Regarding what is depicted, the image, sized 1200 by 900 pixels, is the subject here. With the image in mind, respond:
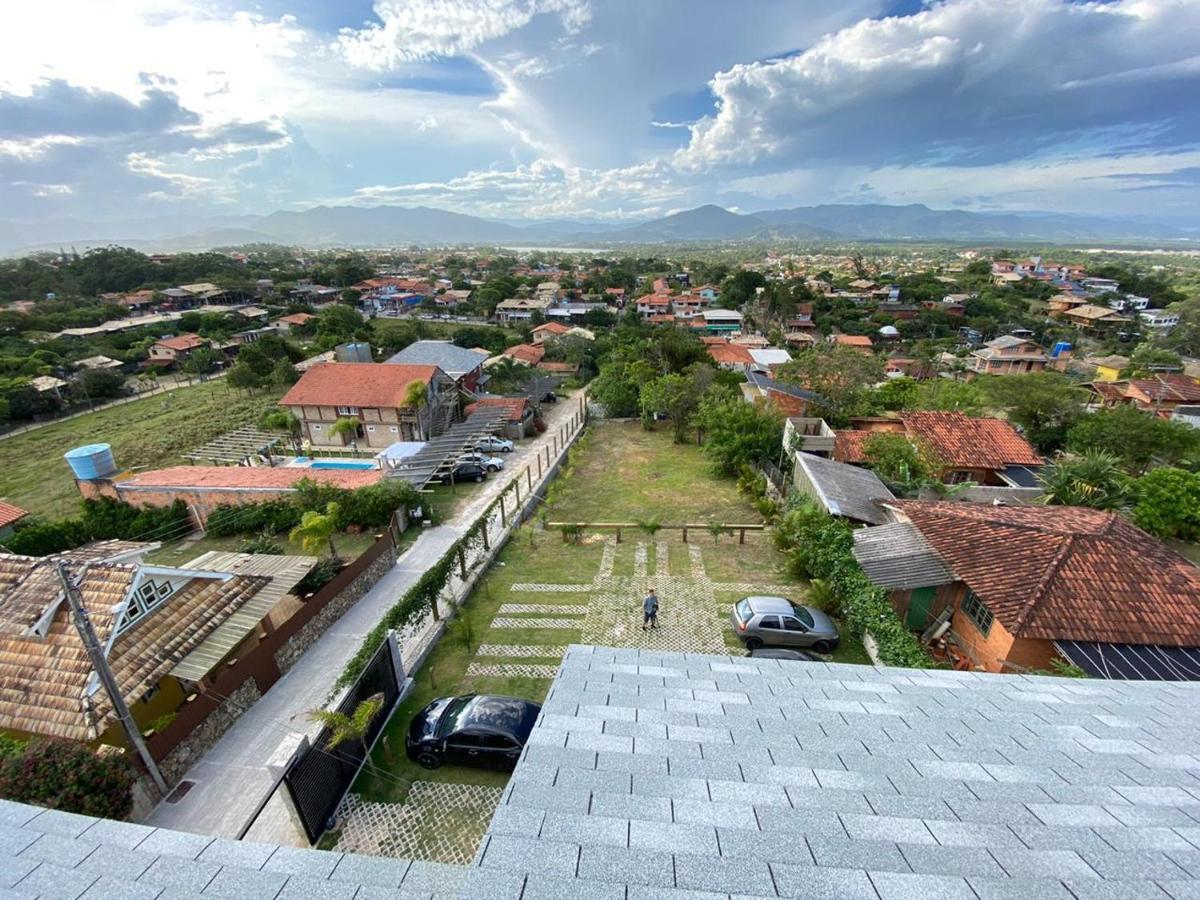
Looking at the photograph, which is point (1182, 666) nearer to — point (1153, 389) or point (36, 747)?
point (36, 747)

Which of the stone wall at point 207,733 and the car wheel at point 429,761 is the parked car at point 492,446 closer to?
the stone wall at point 207,733

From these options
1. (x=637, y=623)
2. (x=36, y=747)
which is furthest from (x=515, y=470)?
(x=36, y=747)

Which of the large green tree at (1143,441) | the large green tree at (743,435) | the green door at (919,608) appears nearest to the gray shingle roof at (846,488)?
the green door at (919,608)

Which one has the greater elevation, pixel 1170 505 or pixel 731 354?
pixel 731 354

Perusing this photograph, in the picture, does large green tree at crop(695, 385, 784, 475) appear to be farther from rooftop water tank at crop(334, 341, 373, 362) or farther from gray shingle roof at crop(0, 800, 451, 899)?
rooftop water tank at crop(334, 341, 373, 362)

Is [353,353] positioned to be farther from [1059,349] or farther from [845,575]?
[1059,349]

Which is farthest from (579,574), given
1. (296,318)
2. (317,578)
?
(296,318)
